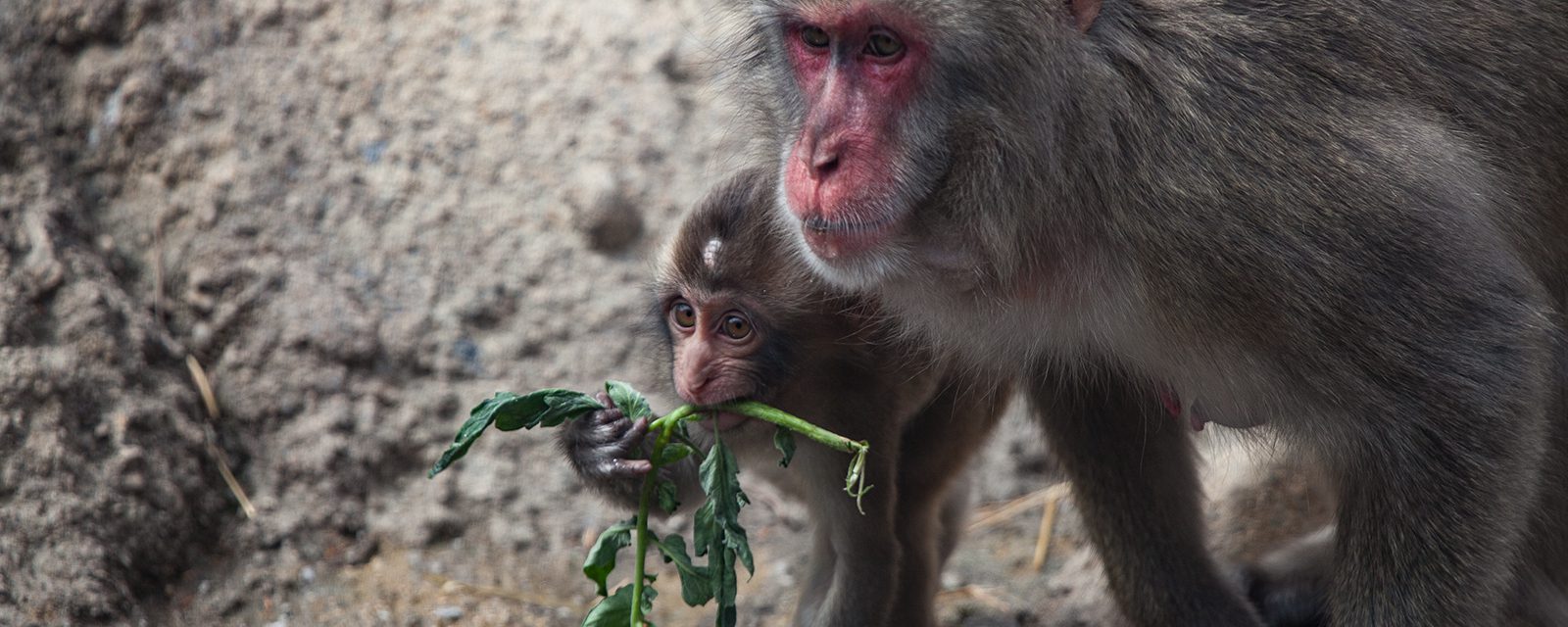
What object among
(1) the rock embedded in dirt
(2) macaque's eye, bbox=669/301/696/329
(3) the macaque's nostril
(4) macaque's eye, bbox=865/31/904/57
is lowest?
(1) the rock embedded in dirt

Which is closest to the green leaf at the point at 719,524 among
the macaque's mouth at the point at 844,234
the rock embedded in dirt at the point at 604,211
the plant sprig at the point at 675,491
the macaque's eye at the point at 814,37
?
the plant sprig at the point at 675,491

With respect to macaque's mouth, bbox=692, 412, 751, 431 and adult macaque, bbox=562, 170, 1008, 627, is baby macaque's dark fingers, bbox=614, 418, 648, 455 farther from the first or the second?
macaque's mouth, bbox=692, 412, 751, 431

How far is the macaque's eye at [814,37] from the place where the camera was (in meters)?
3.27

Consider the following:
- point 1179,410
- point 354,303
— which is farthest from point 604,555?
point 354,303

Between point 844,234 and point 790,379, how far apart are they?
2.75ft

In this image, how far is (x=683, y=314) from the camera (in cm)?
392

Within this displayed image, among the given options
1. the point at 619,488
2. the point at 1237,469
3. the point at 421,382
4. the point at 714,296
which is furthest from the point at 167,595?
the point at 1237,469

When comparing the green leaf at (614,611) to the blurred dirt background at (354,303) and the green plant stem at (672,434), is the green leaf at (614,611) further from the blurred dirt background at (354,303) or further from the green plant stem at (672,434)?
the blurred dirt background at (354,303)

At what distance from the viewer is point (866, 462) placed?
3.97 metres

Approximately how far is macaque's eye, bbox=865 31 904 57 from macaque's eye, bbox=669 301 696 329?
3.18 feet

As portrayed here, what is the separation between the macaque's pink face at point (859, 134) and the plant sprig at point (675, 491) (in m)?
0.60

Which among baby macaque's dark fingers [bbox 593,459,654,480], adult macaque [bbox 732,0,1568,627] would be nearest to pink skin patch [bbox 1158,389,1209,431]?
adult macaque [bbox 732,0,1568,627]

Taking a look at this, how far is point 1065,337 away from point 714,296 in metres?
0.85

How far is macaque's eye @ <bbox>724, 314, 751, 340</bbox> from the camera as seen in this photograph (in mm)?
3852
